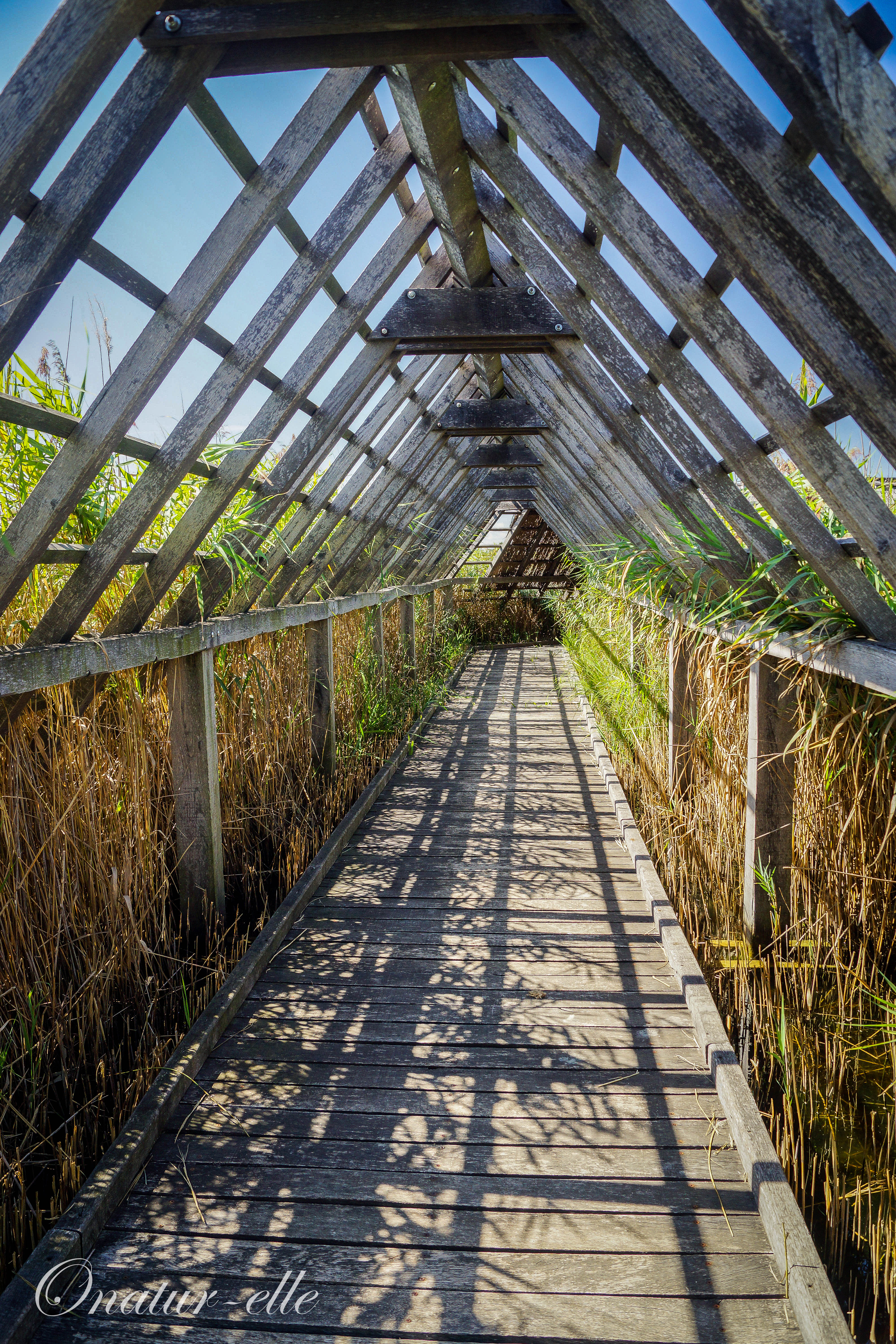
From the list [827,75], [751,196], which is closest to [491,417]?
[751,196]

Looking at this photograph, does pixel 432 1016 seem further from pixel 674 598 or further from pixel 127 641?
pixel 674 598

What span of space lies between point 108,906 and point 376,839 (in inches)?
77.6

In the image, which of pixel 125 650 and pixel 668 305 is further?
pixel 125 650

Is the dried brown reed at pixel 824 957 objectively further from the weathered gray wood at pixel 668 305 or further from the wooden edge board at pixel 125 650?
the wooden edge board at pixel 125 650

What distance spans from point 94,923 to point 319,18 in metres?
2.19

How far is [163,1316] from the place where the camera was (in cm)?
144

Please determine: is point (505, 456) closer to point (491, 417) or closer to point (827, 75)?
point (491, 417)

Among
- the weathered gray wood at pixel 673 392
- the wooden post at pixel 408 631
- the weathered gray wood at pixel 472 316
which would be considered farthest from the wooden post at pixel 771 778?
the wooden post at pixel 408 631

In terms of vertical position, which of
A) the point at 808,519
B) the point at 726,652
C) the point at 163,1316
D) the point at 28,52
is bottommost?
the point at 163,1316

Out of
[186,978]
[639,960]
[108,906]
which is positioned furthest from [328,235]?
[639,960]

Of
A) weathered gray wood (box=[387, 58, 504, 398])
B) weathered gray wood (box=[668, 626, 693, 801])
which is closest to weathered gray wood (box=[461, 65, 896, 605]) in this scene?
weathered gray wood (box=[387, 58, 504, 398])

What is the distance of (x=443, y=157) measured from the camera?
269cm

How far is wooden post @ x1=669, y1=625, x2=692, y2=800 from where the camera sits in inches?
156

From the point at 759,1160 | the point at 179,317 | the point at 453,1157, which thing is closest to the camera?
the point at 759,1160
